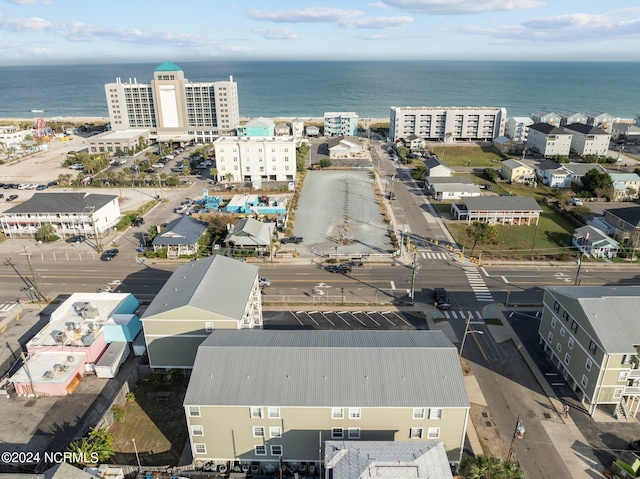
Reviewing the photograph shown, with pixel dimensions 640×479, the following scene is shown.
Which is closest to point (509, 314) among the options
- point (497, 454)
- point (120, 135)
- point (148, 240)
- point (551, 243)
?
point (497, 454)

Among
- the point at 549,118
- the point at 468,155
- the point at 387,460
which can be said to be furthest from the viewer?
the point at 549,118

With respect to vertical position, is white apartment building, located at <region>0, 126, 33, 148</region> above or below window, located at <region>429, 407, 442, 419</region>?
above

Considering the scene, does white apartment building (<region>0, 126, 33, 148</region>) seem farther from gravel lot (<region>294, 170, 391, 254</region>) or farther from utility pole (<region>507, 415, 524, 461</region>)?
utility pole (<region>507, 415, 524, 461</region>)

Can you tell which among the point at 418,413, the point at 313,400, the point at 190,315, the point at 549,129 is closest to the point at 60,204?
the point at 190,315

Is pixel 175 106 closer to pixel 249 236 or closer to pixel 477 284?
pixel 249 236

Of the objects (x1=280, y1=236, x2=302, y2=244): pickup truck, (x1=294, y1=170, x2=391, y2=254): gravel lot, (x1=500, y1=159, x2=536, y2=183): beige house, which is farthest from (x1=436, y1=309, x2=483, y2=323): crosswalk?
(x1=500, y1=159, x2=536, y2=183): beige house

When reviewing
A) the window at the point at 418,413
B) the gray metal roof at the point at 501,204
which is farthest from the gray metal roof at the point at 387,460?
the gray metal roof at the point at 501,204
